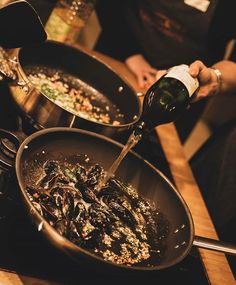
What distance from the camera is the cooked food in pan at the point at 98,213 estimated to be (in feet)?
4.21

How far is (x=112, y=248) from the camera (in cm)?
133

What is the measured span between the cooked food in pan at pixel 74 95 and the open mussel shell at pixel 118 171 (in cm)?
28

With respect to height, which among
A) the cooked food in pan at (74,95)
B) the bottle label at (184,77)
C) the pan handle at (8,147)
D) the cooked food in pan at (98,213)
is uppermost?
the bottle label at (184,77)

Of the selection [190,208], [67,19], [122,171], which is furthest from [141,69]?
[122,171]

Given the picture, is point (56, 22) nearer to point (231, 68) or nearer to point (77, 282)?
point (231, 68)

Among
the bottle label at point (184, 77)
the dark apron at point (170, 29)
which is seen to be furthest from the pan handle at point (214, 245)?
the dark apron at point (170, 29)

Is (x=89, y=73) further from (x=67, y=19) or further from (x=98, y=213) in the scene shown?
(x=98, y=213)

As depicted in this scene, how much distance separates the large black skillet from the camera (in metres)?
1.34

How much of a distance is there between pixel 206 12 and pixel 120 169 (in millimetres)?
1546

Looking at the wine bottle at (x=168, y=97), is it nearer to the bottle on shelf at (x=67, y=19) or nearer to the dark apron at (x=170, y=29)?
the bottle on shelf at (x=67, y=19)

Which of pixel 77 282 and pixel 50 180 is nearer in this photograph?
pixel 77 282

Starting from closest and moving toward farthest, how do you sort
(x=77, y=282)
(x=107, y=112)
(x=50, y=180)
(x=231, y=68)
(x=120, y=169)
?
(x=77, y=282)
(x=50, y=180)
(x=120, y=169)
(x=107, y=112)
(x=231, y=68)

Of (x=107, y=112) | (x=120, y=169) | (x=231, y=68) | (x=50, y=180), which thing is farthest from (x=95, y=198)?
(x=231, y=68)

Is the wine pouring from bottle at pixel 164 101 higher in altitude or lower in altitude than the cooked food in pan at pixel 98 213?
higher
